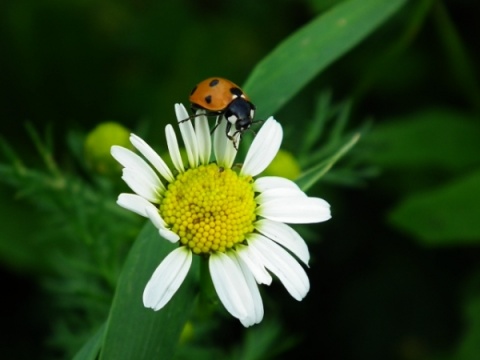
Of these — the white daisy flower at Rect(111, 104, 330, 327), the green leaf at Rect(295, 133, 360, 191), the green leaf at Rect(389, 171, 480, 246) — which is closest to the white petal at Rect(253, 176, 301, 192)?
the white daisy flower at Rect(111, 104, 330, 327)

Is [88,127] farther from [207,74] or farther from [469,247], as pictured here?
[469,247]

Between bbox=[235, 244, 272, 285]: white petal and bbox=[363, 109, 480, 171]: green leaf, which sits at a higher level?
bbox=[363, 109, 480, 171]: green leaf

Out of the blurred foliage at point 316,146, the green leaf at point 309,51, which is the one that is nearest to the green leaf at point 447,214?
the blurred foliage at point 316,146

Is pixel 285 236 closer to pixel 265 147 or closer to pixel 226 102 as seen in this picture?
pixel 265 147

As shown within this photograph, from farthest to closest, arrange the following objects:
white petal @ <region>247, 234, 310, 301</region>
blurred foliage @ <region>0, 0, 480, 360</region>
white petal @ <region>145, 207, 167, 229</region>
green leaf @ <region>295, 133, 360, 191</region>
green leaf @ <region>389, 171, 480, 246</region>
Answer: blurred foliage @ <region>0, 0, 480, 360</region> → green leaf @ <region>389, 171, 480, 246</region> → green leaf @ <region>295, 133, 360, 191</region> → white petal @ <region>247, 234, 310, 301</region> → white petal @ <region>145, 207, 167, 229</region>

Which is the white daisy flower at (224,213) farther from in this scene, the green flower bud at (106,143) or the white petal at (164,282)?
the green flower bud at (106,143)

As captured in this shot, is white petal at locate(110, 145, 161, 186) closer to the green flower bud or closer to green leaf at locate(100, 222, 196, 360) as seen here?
green leaf at locate(100, 222, 196, 360)

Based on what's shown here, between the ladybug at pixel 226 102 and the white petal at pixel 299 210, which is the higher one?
the ladybug at pixel 226 102
